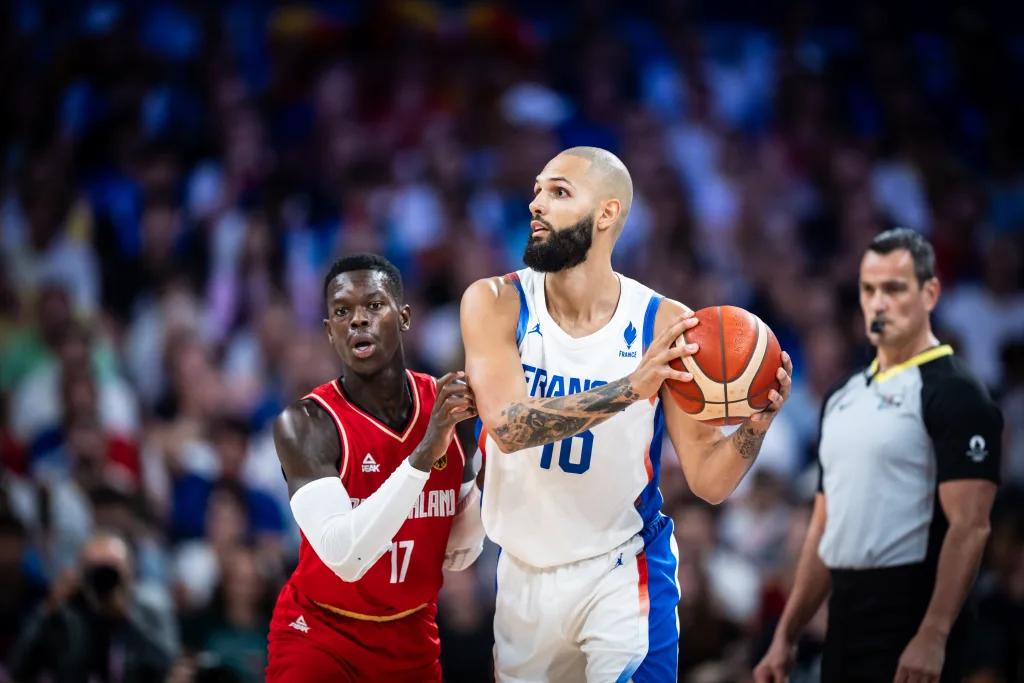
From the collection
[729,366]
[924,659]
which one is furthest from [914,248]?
[924,659]

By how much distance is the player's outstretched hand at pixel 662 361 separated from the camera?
14.3ft

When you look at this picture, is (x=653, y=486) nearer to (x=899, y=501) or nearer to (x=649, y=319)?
(x=649, y=319)

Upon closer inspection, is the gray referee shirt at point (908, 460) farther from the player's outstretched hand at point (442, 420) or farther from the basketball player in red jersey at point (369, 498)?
the player's outstretched hand at point (442, 420)

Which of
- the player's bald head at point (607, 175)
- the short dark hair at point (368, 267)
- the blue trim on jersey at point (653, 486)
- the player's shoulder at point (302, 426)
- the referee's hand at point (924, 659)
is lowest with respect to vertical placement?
the referee's hand at point (924, 659)

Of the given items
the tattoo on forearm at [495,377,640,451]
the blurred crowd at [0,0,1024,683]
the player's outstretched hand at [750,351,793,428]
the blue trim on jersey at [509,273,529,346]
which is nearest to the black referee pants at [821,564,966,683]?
the player's outstretched hand at [750,351,793,428]

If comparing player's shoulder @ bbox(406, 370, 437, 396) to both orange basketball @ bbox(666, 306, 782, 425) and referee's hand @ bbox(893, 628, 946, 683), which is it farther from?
referee's hand @ bbox(893, 628, 946, 683)

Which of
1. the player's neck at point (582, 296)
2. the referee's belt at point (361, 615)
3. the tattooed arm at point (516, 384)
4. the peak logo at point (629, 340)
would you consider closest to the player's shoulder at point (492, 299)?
the tattooed arm at point (516, 384)

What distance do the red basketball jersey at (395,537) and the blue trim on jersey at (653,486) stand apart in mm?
768

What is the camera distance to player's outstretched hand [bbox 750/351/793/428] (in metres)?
4.46

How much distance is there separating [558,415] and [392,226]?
6.09 m

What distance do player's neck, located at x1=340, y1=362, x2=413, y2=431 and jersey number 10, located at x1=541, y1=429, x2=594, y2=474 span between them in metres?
0.62

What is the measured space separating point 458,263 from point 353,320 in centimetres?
507

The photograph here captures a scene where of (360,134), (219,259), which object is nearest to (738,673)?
(219,259)

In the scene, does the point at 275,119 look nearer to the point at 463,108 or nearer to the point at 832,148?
the point at 463,108
